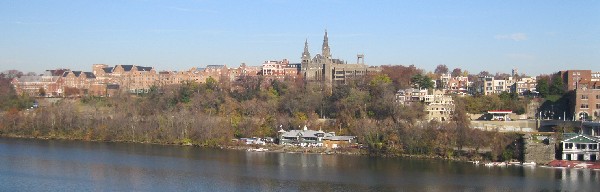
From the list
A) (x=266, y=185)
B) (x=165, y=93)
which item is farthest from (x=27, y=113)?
(x=266, y=185)

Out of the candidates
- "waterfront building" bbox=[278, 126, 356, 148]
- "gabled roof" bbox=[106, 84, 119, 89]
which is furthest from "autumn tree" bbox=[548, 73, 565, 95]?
"gabled roof" bbox=[106, 84, 119, 89]

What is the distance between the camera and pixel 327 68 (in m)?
45.4

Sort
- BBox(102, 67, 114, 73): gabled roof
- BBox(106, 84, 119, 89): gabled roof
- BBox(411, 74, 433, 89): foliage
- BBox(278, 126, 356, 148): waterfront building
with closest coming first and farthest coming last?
1. BBox(278, 126, 356, 148): waterfront building
2. BBox(411, 74, 433, 89): foliage
3. BBox(106, 84, 119, 89): gabled roof
4. BBox(102, 67, 114, 73): gabled roof

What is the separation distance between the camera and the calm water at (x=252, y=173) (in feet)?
60.0

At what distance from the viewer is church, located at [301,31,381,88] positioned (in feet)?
145

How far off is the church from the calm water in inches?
712

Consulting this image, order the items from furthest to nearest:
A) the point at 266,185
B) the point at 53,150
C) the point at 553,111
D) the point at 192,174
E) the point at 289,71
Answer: the point at 289,71
the point at 553,111
the point at 53,150
the point at 192,174
the point at 266,185

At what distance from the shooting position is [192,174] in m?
20.2

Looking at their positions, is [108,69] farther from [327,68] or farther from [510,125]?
[510,125]

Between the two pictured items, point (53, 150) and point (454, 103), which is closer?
point (53, 150)

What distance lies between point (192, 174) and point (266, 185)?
2.86 m

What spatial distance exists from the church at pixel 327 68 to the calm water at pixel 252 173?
18.1 meters

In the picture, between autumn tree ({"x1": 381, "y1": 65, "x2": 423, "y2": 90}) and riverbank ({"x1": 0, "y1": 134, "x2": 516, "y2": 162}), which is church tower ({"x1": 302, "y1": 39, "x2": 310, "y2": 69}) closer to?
autumn tree ({"x1": 381, "y1": 65, "x2": 423, "y2": 90})

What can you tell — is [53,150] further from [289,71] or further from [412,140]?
[289,71]
